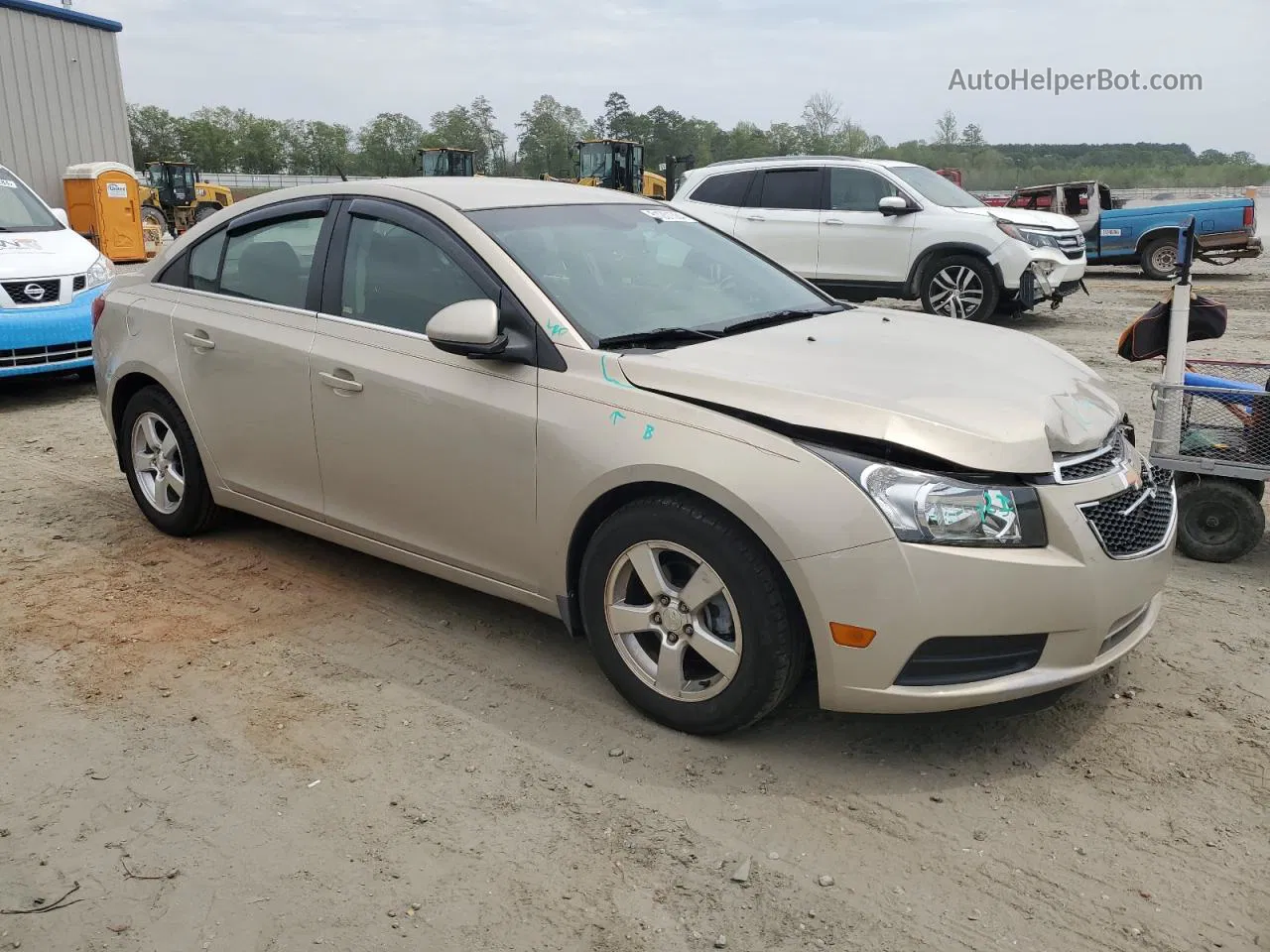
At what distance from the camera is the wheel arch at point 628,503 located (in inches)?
117

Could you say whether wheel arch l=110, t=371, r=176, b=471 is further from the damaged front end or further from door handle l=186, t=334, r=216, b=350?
the damaged front end

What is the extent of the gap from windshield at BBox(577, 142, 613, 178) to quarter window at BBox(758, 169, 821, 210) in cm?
1569

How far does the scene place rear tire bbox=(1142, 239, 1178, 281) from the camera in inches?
711

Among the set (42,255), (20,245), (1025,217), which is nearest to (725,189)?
(1025,217)

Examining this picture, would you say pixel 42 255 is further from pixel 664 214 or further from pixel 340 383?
pixel 664 214

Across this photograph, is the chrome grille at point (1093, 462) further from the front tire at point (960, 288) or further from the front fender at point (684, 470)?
the front tire at point (960, 288)

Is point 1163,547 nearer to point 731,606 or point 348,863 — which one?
point 731,606

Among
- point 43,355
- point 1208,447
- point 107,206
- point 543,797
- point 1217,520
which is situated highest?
point 107,206

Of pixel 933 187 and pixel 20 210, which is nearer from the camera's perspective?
pixel 20 210

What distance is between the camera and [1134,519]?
3.19m

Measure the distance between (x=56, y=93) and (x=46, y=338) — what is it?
55.1ft

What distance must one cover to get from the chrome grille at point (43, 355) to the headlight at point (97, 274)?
23.7 inches

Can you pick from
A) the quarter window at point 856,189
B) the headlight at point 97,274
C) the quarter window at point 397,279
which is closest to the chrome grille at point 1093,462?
the quarter window at point 397,279

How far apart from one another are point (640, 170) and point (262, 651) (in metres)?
26.3
